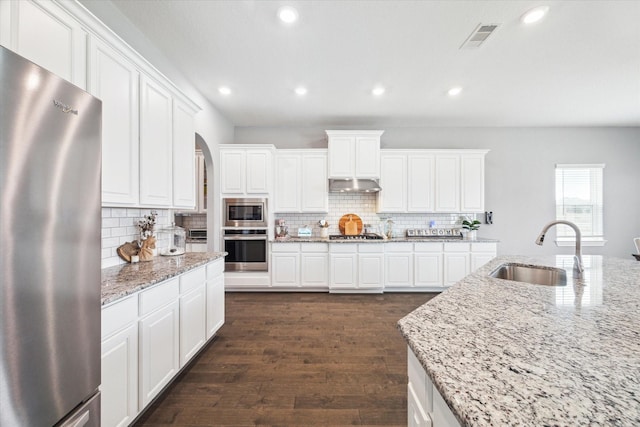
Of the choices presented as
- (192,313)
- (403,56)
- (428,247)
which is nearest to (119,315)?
(192,313)

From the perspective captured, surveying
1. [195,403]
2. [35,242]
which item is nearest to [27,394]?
[35,242]

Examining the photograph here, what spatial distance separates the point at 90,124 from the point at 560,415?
5.55ft

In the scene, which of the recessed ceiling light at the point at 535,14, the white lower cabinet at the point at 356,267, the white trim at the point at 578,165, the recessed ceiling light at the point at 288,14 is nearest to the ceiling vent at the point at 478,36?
the recessed ceiling light at the point at 535,14

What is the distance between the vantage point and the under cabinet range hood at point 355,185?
4.36 meters

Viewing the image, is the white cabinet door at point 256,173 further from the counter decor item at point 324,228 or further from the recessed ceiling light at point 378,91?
the recessed ceiling light at point 378,91

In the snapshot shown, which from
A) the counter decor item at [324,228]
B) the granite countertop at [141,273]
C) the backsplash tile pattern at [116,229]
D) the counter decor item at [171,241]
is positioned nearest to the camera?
the granite countertop at [141,273]

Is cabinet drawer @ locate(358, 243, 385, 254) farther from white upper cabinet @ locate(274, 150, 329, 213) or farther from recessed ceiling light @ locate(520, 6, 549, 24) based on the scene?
recessed ceiling light @ locate(520, 6, 549, 24)

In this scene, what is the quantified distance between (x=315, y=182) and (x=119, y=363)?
140 inches

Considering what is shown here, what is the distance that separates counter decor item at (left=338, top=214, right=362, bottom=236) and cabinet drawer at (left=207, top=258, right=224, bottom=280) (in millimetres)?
2509

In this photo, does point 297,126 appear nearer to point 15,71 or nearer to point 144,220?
point 144,220

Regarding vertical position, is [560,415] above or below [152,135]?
below

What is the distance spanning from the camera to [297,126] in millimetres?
4887

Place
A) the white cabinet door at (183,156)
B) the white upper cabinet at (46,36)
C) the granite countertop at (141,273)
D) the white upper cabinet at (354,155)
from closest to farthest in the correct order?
the white upper cabinet at (46,36)
the granite countertop at (141,273)
the white cabinet door at (183,156)
the white upper cabinet at (354,155)

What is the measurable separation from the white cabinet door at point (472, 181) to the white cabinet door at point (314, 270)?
8.49ft
